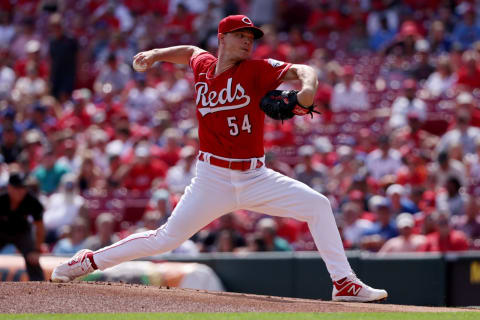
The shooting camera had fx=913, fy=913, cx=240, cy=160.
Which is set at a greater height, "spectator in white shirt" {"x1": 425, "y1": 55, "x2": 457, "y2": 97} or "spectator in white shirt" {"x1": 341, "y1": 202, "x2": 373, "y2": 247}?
"spectator in white shirt" {"x1": 425, "y1": 55, "x2": 457, "y2": 97}

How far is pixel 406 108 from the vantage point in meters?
11.6

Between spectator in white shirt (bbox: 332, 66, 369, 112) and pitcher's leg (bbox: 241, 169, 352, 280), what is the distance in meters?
7.15

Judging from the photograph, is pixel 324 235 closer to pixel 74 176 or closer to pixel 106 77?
pixel 74 176

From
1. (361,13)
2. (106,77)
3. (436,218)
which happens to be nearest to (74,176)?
(106,77)

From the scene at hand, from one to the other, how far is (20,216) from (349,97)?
5.78m

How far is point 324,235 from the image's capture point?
18.5 ft

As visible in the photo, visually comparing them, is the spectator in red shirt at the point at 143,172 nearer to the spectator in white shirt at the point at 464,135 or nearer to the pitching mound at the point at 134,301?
the spectator in white shirt at the point at 464,135

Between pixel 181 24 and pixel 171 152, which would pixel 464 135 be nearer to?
pixel 171 152

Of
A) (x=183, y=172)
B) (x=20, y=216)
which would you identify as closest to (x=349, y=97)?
(x=183, y=172)

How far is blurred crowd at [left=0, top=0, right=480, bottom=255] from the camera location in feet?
32.0

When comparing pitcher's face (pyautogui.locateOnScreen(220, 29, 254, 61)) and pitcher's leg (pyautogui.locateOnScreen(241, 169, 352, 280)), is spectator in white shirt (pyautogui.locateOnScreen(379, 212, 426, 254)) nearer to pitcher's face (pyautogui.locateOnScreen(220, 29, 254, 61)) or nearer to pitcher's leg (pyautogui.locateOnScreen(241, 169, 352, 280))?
pitcher's leg (pyautogui.locateOnScreen(241, 169, 352, 280))

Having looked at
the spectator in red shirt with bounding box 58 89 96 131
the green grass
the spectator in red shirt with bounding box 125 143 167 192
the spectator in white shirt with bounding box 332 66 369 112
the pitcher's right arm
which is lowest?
the green grass

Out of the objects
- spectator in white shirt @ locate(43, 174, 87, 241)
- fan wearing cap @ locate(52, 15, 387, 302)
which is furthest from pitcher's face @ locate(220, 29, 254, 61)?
spectator in white shirt @ locate(43, 174, 87, 241)

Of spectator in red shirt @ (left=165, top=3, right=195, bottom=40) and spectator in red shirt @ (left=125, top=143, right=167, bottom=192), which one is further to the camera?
spectator in red shirt @ (left=165, top=3, right=195, bottom=40)
